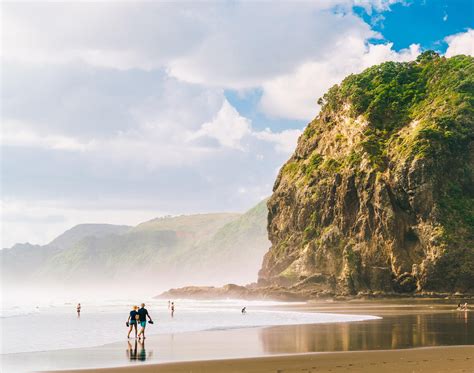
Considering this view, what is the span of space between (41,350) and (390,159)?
2569 inches

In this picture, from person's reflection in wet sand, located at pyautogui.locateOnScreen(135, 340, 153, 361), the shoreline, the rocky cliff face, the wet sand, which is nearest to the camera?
the shoreline

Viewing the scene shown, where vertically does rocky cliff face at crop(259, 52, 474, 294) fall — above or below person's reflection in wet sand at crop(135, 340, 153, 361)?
above

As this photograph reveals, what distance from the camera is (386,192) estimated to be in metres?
77.6

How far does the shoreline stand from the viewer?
59.9 ft

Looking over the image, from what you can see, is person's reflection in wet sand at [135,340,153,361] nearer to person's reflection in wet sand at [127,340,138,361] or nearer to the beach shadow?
the beach shadow

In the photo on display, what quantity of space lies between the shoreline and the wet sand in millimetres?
31

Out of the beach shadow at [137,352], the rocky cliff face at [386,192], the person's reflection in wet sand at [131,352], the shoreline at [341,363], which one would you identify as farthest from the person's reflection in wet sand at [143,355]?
the rocky cliff face at [386,192]

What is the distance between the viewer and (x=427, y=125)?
266 feet

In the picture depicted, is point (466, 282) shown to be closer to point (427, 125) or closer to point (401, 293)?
point (401, 293)

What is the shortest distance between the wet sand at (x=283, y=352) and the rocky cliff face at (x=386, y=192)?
41.3 meters

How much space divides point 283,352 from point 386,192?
58.1 meters

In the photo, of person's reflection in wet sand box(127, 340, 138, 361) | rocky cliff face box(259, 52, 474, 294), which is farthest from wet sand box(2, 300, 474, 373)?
rocky cliff face box(259, 52, 474, 294)

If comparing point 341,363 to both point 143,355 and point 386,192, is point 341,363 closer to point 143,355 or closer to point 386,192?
point 143,355

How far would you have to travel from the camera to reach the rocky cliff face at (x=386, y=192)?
72.6 m
